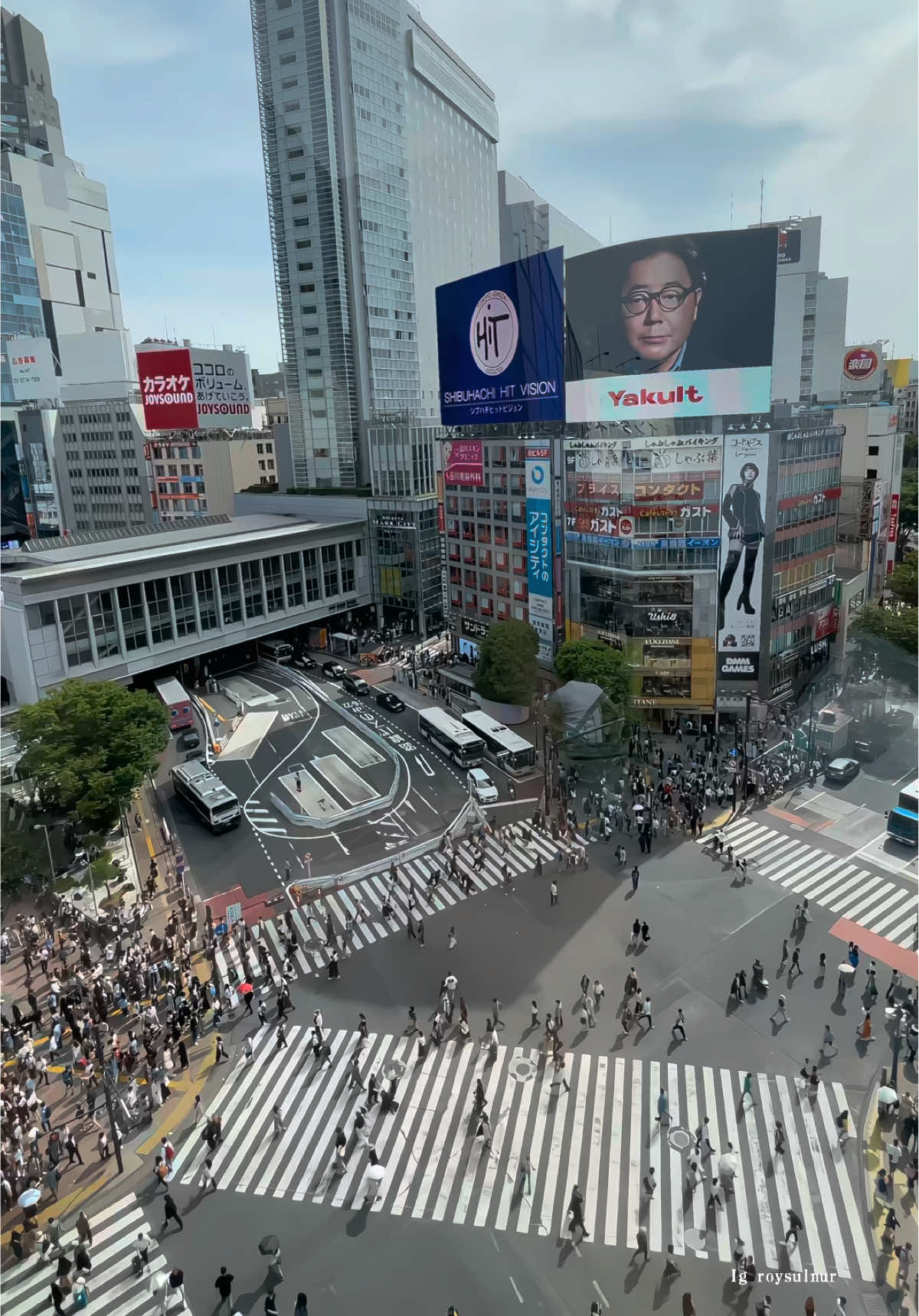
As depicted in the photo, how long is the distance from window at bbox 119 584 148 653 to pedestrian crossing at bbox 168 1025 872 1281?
37273mm

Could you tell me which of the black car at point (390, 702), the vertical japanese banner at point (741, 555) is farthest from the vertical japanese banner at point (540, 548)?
the vertical japanese banner at point (741, 555)

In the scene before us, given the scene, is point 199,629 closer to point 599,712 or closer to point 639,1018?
point 599,712

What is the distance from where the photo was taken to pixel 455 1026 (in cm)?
2812

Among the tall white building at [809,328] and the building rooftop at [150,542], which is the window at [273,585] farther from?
the tall white building at [809,328]

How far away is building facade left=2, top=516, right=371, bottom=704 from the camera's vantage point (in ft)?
168

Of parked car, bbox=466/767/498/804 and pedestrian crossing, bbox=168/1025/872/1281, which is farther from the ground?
parked car, bbox=466/767/498/804

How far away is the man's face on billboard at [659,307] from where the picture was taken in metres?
49.4

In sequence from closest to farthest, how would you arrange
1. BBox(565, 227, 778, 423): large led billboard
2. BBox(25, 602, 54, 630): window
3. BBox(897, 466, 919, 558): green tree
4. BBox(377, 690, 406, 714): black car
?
BBox(565, 227, 778, 423): large led billboard
BBox(25, 602, 54, 630): window
BBox(377, 690, 406, 714): black car
BBox(897, 466, 919, 558): green tree

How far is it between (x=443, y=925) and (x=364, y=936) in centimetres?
338

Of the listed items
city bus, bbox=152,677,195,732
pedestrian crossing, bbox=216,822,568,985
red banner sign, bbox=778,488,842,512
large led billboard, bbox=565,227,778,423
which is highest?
large led billboard, bbox=565,227,778,423

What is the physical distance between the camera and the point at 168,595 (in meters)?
59.4

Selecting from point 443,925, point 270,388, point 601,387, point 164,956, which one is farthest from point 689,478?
point 270,388

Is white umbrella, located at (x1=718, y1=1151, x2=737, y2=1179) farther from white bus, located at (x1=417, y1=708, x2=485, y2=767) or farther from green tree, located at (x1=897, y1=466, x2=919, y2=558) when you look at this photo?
green tree, located at (x1=897, y1=466, x2=919, y2=558)

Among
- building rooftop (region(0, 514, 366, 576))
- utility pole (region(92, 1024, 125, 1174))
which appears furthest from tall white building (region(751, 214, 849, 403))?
utility pole (region(92, 1024, 125, 1174))
